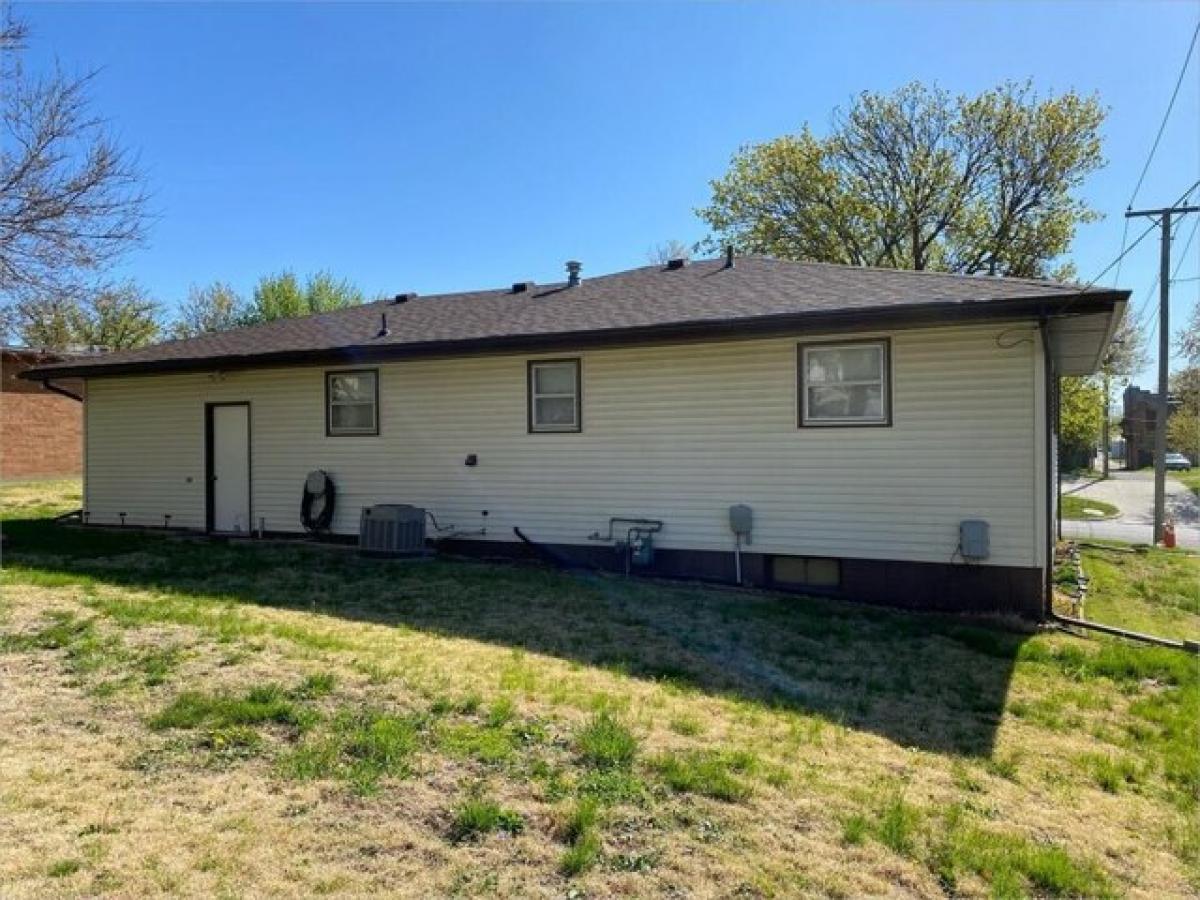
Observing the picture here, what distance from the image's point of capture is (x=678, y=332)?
8.29 metres

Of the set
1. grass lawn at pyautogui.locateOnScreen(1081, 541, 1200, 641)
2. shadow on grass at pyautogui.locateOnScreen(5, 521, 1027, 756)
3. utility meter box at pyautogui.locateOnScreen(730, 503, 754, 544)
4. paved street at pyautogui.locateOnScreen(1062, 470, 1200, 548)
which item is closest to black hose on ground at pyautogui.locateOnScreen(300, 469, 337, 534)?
shadow on grass at pyautogui.locateOnScreen(5, 521, 1027, 756)

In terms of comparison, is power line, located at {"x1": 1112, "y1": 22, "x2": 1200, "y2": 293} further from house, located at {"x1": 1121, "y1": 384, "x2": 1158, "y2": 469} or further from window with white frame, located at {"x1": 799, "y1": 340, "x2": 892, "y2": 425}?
house, located at {"x1": 1121, "y1": 384, "x2": 1158, "y2": 469}

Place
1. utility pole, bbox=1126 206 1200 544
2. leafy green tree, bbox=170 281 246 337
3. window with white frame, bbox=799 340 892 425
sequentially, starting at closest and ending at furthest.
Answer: window with white frame, bbox=799 340 892 425 < utility pole, bbox=1126 206 1200 544 < leafy green tree, bbox=170 281 246 337

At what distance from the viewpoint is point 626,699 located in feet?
15.0

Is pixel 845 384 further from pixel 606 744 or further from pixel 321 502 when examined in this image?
pixel 321 502

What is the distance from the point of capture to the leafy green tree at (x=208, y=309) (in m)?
38.2

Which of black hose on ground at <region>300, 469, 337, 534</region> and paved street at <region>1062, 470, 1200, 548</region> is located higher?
black hose on ground at <region>300, 469, 337, 534</region>

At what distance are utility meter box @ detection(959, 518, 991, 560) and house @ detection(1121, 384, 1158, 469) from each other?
193ft

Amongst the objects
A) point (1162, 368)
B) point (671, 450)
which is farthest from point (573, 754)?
point (1162, 368)

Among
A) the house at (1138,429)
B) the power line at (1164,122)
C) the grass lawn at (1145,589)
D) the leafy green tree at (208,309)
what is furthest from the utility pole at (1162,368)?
the house at (1138,429)

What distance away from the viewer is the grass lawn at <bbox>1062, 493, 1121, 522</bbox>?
21.4 m

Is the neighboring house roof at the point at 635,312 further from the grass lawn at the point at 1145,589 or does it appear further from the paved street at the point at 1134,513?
the paved street at the point at 1134,513

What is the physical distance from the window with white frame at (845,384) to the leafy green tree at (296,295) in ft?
96.3

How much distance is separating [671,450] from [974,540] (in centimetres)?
321
